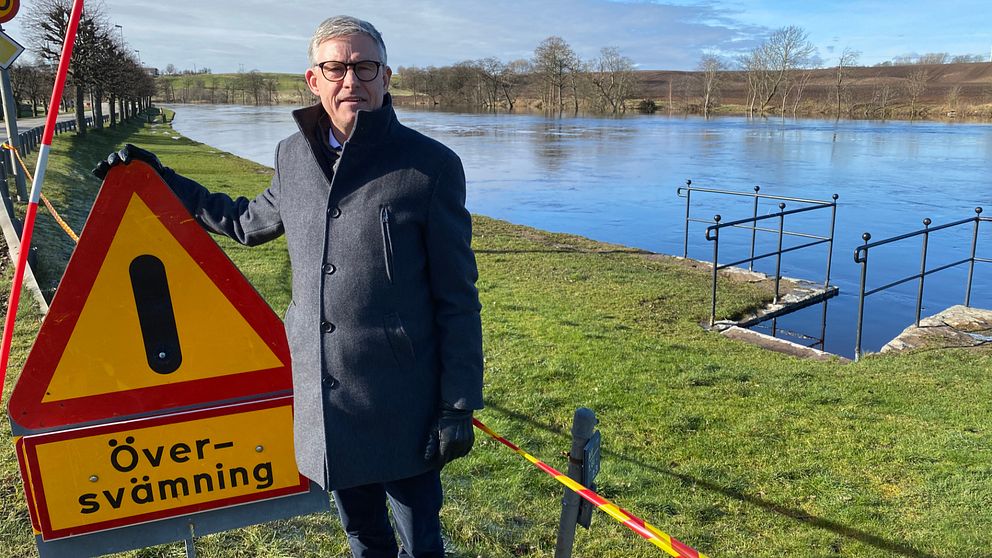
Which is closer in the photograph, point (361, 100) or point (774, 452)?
point (361, 100)

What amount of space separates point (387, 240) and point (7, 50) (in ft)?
26.6

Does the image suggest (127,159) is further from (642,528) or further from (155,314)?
(642,528)

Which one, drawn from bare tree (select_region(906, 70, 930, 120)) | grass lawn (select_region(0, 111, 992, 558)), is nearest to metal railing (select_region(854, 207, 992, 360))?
grass lawn (select_region(0, 111, 992, 558))

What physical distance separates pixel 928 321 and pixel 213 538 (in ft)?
25.7

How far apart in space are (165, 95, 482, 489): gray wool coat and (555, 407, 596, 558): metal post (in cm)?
31

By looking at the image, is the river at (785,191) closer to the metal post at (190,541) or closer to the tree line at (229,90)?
the metal post at (190,541)

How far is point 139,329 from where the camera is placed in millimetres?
1899

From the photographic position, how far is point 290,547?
2.72m

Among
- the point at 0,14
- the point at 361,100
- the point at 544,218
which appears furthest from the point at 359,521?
the point at 544,218

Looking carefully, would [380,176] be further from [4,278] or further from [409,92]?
[409,92]

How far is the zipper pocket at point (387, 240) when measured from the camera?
5.81 ft

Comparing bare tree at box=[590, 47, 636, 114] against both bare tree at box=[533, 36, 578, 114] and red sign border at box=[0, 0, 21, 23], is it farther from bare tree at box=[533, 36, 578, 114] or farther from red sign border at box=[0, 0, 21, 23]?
red sign border at box=[0, 0, 21, 23]

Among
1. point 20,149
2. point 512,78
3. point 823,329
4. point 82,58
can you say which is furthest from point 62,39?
point 512,78

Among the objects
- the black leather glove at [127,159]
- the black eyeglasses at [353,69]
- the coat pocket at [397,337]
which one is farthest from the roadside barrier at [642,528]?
the black leather glove at [127,159]
